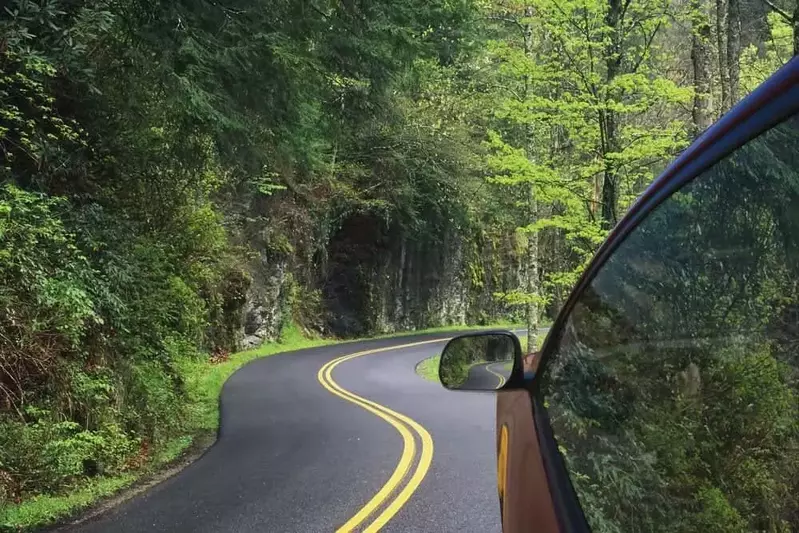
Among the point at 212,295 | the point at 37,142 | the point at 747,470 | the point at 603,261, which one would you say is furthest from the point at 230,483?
the point at 212,295

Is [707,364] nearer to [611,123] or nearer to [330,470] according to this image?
[330,470]

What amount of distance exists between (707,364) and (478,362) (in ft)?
5.78

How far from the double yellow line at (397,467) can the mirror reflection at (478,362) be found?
3.05 metres

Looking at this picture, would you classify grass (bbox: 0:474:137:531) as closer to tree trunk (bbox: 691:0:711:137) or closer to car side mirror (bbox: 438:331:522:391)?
car side mirror (bbox: 438:331:522:391)

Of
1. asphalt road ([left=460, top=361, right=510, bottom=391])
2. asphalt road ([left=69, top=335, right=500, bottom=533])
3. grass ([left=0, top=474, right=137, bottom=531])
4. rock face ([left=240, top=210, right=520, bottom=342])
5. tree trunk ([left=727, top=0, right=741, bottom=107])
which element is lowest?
grass ([left=0, top=474, right=137, bottom=531])

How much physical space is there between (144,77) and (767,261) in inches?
338

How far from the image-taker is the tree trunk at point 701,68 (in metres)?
12.5

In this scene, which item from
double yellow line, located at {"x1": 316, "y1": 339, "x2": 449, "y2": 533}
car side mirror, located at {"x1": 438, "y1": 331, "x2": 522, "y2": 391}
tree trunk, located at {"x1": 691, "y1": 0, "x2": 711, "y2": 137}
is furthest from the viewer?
tree trunk, located at {"x1": 691, "y1": 0, "x2": 711, "y2": 137}

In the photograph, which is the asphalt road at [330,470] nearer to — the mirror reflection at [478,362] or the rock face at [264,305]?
the mirror reflection at [478,362]

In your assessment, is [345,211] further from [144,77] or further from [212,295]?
[144,77]

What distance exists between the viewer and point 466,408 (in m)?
12.8

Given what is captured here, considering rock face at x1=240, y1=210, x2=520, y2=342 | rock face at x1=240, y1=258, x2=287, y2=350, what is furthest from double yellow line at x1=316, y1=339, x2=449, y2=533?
rock face at x1=240, y1=210, x2=520, y2=342

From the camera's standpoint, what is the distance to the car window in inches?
45.3

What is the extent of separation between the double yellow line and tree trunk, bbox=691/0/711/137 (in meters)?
7.37
